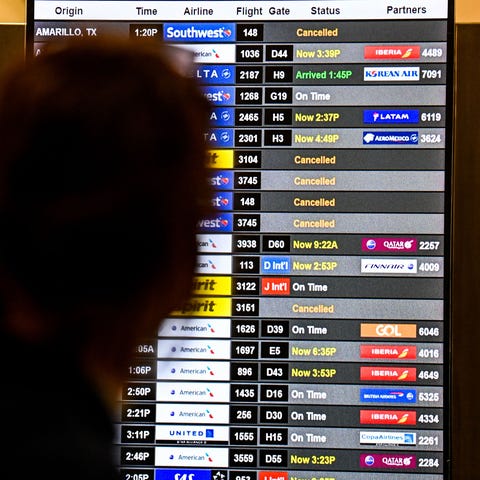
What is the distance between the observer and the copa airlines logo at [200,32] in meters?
2.44

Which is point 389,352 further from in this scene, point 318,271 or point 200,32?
point 200,32

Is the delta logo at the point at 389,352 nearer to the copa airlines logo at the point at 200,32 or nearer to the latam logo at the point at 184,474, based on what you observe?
the latam logo at the point at 184,474

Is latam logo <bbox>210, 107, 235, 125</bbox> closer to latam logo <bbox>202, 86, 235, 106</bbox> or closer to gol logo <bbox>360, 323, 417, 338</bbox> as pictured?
latam logo <bbox>202, 86, 235, 106</bbox>

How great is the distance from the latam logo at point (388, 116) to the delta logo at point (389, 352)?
1.76 feet

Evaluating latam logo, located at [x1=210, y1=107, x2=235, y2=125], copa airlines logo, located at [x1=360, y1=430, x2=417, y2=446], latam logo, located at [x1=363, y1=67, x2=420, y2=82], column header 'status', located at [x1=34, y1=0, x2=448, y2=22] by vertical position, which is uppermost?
column header 'status', located at [x1=34, y1=0, x2=448, y2=22]

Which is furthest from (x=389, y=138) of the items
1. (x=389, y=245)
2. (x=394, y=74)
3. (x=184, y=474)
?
(x=184, y=474)

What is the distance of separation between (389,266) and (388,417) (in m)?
0.36

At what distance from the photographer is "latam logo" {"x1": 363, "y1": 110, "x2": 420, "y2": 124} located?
94.3 inches

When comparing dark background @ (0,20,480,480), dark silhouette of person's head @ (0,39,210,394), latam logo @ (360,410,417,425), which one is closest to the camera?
dark silhouette of person's head @ (0,39,210,394)

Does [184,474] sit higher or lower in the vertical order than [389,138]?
lower

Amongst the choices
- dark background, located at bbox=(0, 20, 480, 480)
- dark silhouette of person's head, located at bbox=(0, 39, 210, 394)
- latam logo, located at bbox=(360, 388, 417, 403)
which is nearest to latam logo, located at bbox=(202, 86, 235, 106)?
dark background, located at bbox=(0, 20, 480, 480)

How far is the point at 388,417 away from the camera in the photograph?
2.36 meters

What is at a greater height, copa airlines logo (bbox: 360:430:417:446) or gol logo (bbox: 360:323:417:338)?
gol logo (bbox: 360:323:417:338)
